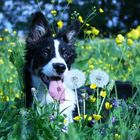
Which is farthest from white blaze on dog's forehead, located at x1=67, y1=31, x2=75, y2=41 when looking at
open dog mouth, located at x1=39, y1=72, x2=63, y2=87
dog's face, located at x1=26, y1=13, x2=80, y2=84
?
open dog mouth, located at x1=39, y1=72, x2=63, y2=87

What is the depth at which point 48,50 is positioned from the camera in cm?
543

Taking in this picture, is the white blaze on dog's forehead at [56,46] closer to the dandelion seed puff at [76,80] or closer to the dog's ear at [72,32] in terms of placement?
the dog's ear at [72,32]

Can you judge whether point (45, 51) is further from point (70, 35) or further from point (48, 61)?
point (70, 35)

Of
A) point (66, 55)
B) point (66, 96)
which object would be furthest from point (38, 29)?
point (66, 96)

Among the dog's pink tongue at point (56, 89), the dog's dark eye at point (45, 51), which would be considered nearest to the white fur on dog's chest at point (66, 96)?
the dog's pink tongue at point (56, 89)

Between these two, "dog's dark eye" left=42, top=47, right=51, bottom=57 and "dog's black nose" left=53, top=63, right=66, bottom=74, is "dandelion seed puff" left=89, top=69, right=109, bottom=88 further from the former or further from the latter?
"dog's dark eye" left=42, top=47, right=51, bottom=57

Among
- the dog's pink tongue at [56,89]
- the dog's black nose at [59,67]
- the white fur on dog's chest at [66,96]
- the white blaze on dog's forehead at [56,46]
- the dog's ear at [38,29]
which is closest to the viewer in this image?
the dog's pink tongue at [56,89]

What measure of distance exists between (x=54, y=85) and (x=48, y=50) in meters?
0.44

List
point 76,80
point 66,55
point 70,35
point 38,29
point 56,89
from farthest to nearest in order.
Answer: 1. point 70,35
2. point 38,29
3. point 66,55
4. point 56,89
5. point 76,80

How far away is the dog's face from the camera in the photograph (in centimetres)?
521

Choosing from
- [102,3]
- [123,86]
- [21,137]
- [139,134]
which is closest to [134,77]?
[139,134]

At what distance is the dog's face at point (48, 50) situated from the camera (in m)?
5.21

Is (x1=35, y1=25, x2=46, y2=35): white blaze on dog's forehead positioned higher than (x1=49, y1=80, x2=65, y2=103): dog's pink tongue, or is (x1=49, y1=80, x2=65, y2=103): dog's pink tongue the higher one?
(x1=35, y1=25, x2=46, y2=35): white blaze on dog's forehead

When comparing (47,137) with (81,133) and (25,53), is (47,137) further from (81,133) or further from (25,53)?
(25,53)
